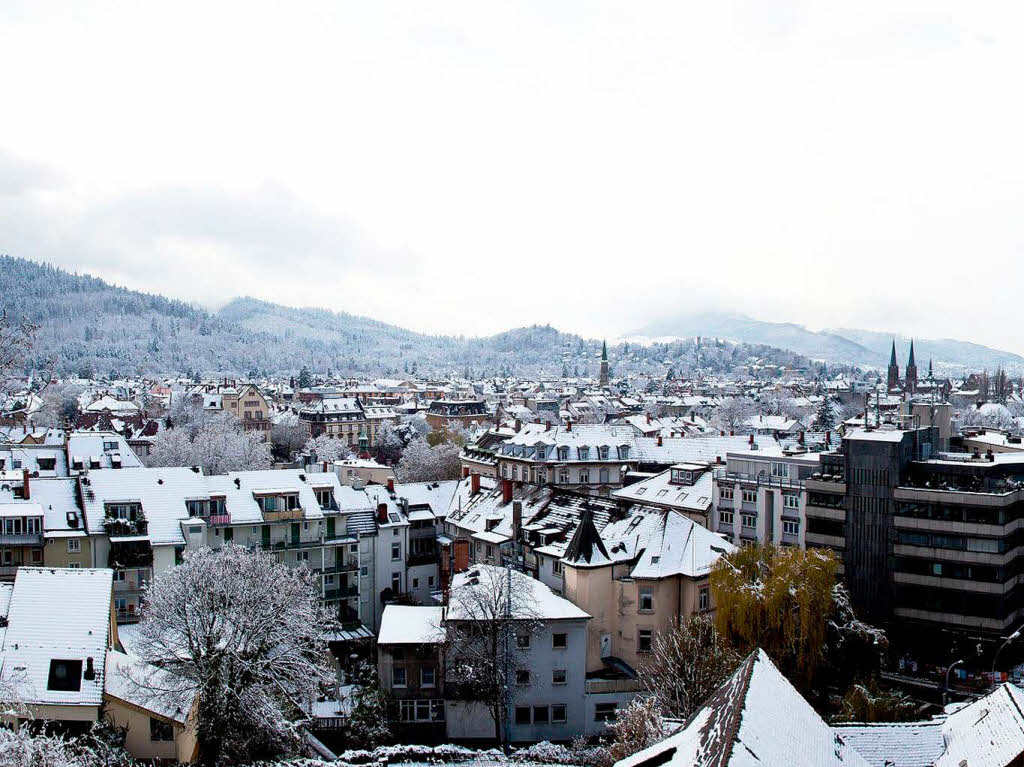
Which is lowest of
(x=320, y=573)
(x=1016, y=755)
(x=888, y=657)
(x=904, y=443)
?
(x=888, y=657)

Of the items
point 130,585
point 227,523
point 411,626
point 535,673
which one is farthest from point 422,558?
point 535,673

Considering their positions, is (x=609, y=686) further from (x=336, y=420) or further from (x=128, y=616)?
(x=336, y=420)

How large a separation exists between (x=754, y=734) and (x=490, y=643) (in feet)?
70.6

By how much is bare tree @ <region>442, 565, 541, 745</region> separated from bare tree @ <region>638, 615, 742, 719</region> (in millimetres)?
6158

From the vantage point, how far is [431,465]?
94125 millimetres

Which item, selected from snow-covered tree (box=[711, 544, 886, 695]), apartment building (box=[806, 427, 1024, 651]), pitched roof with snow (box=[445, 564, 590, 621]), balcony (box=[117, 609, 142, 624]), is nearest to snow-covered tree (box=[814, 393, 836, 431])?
apartment building (box=[806, 427, 1024, 651])

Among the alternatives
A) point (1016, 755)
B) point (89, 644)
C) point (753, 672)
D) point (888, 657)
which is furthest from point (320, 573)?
point (1016, 755)

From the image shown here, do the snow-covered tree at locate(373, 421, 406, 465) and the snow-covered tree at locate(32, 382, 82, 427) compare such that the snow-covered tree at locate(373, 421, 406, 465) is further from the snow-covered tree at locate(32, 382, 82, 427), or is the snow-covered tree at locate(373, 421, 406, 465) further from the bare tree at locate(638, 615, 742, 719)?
the bare tree at locate(638, 615, 742, 719)

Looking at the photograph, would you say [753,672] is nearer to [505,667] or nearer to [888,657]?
[505,667]

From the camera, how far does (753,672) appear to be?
18781 millimetres

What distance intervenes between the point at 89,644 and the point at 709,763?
2258 centimetres

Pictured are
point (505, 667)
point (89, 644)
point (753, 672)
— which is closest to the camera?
point (753, 672)

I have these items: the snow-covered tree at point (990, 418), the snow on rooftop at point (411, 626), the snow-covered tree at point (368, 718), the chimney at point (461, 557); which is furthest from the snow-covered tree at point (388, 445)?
the snow-covered tree at point (990, 418)

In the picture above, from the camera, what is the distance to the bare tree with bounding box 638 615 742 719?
30.7 metres
